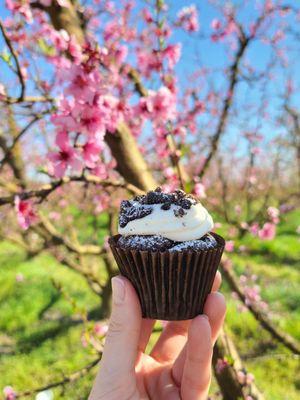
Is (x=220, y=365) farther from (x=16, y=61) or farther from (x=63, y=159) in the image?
(x=16, y=61)

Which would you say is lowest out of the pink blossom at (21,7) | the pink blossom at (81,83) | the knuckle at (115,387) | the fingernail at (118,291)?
the knuckle at (115,387)

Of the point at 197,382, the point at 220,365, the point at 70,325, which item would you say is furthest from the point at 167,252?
the point at 70,325

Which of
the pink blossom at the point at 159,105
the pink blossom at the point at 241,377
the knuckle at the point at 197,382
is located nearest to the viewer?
the knuckle at the point at 197,382

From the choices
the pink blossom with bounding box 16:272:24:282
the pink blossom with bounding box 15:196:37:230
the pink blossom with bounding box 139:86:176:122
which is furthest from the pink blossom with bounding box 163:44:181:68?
the pink blossom with bounding box 16:272:24:282

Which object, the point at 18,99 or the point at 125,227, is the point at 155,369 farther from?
the point at 18,99

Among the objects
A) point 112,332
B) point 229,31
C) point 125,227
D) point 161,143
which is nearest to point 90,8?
point 229,31

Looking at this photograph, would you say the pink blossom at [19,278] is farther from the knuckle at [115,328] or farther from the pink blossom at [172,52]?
the knuckle at [115,328]

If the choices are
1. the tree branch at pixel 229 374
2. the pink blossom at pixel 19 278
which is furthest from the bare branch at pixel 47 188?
the pink blossom at pixel 19 278
